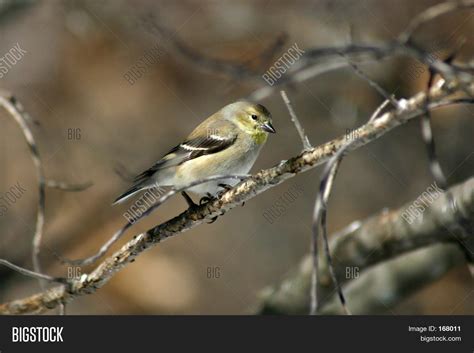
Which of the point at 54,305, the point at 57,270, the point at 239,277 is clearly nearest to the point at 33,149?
the point at 54,305

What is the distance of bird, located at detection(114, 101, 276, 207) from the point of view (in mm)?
5082

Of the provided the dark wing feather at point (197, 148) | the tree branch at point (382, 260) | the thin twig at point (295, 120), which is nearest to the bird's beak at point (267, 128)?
the dark wing feather at point (197, 148)

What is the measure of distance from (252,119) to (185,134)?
3.21 metres

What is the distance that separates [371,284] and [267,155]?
10.9 ft

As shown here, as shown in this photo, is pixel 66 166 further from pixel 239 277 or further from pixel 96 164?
pixel 239 277

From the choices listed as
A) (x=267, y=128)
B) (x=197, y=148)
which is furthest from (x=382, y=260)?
(x=197, y=148)

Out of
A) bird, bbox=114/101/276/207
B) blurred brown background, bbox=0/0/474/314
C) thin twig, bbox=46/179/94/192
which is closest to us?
thin twig, bbox=46/179/94/192

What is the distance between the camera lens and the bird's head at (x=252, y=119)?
17.7ft

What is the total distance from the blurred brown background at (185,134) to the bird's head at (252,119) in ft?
5.69

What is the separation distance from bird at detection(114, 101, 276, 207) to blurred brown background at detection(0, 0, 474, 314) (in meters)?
1.91

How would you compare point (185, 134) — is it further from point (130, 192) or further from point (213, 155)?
point (130, 192)

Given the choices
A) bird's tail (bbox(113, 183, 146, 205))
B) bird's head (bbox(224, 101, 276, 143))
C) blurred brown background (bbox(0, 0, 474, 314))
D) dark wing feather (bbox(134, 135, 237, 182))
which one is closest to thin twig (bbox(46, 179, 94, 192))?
bird's tail (bbox(113, 183, 146, 205))

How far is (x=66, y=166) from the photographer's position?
836 cm

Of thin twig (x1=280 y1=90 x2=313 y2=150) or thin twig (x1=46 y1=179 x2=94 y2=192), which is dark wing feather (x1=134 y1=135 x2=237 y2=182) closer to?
thin twig (x1=46 y1=179 x2=94 y2=192)
